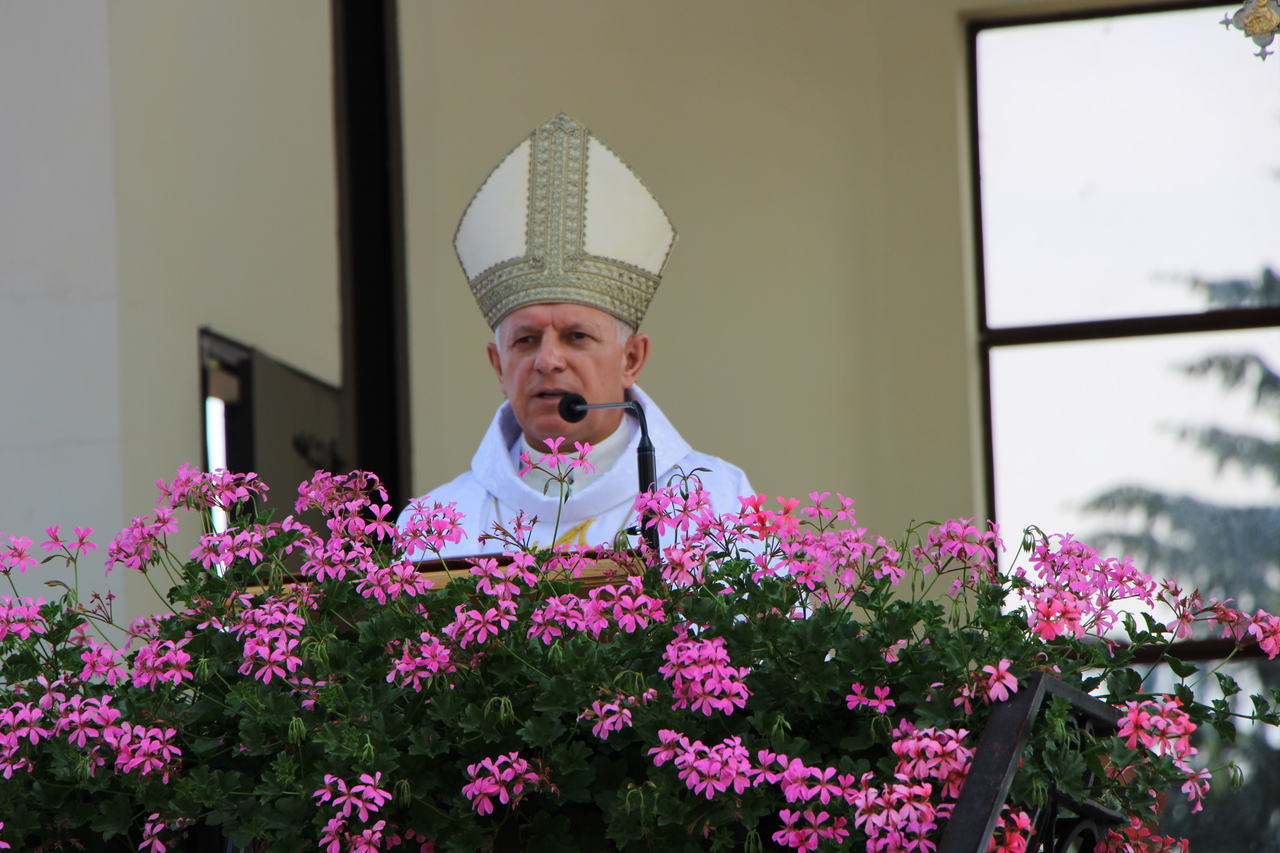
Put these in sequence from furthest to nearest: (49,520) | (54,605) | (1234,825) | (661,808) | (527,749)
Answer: (1234,825), (49,520), (54,605), (527,749), (661,808)

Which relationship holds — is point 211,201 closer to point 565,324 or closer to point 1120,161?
point 565,324

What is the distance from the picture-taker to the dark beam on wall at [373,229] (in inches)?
195

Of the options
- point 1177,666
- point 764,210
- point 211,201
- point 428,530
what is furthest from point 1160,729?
point 764,210

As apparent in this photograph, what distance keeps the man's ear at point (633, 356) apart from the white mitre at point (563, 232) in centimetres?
5

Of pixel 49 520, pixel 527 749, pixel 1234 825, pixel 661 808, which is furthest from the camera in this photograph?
pixel 1234 825

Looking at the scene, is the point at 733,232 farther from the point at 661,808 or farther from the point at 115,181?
the point at 661,808

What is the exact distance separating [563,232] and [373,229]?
2132 mm

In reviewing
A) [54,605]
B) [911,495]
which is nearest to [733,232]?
[911,495]

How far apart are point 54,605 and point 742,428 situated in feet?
12.4

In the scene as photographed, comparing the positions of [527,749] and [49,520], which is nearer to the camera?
[527,749]

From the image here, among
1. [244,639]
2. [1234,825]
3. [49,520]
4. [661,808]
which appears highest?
[49,520]

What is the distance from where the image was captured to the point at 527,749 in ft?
3.80

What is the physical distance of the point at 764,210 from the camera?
16.6 feet

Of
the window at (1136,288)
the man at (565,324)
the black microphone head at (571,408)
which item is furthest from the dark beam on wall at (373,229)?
the black microphone head at (571,408)
